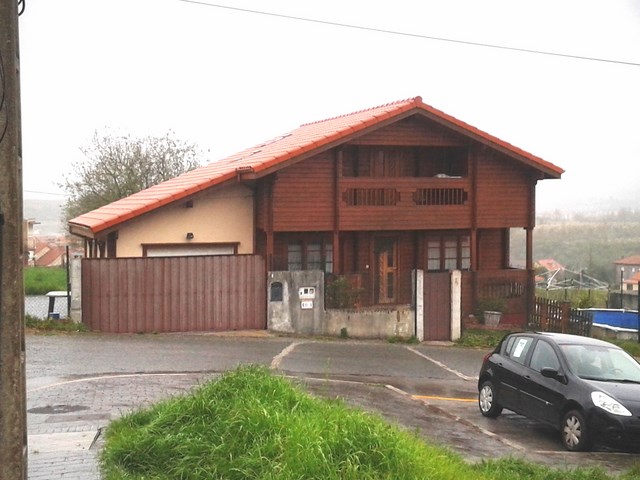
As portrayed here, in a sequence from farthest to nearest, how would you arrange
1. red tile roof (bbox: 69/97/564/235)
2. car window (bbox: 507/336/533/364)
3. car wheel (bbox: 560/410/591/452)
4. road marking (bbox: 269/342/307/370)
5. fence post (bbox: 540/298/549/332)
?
fence post (bbox: 540/298/549/332) → red tile roof (bbox: 69/97/564/235) → road marking (bbox: 269/342/307/370) → car window (bbox: 507/336/533/364) → car wheel (bbox: 560/410/591/452)

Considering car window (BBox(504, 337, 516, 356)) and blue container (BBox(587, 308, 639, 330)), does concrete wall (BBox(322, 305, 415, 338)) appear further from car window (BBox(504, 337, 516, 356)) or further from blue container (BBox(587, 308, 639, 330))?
blue container (BBox(587, 308, 639, 330))

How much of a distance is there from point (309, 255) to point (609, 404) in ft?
46.0

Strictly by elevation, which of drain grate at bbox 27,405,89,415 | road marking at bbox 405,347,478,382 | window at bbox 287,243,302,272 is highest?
window at bbox 287,243,302,272

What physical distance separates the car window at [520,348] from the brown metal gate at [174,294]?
9.04 m

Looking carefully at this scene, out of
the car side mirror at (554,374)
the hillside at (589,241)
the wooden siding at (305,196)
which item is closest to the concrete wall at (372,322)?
the wooden siding at (305,196)

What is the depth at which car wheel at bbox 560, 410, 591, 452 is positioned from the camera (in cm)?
1083

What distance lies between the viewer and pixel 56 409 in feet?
36.1

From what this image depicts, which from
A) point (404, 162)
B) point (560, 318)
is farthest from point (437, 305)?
point (404, 162)

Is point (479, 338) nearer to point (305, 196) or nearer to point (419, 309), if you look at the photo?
point (419, 309)

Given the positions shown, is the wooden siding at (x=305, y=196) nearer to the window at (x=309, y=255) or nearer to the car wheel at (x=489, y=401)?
the window at (x=309, y=255)

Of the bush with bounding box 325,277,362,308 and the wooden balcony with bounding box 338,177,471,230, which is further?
the wooden balcony with bounding box 338,177,471,230

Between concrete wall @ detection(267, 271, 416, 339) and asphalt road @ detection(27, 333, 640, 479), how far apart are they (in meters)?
0.50

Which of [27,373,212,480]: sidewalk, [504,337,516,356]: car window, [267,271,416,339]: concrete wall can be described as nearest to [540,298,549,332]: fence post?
[267,271,416,339]: concrete wall

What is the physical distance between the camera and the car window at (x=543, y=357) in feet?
39.8
